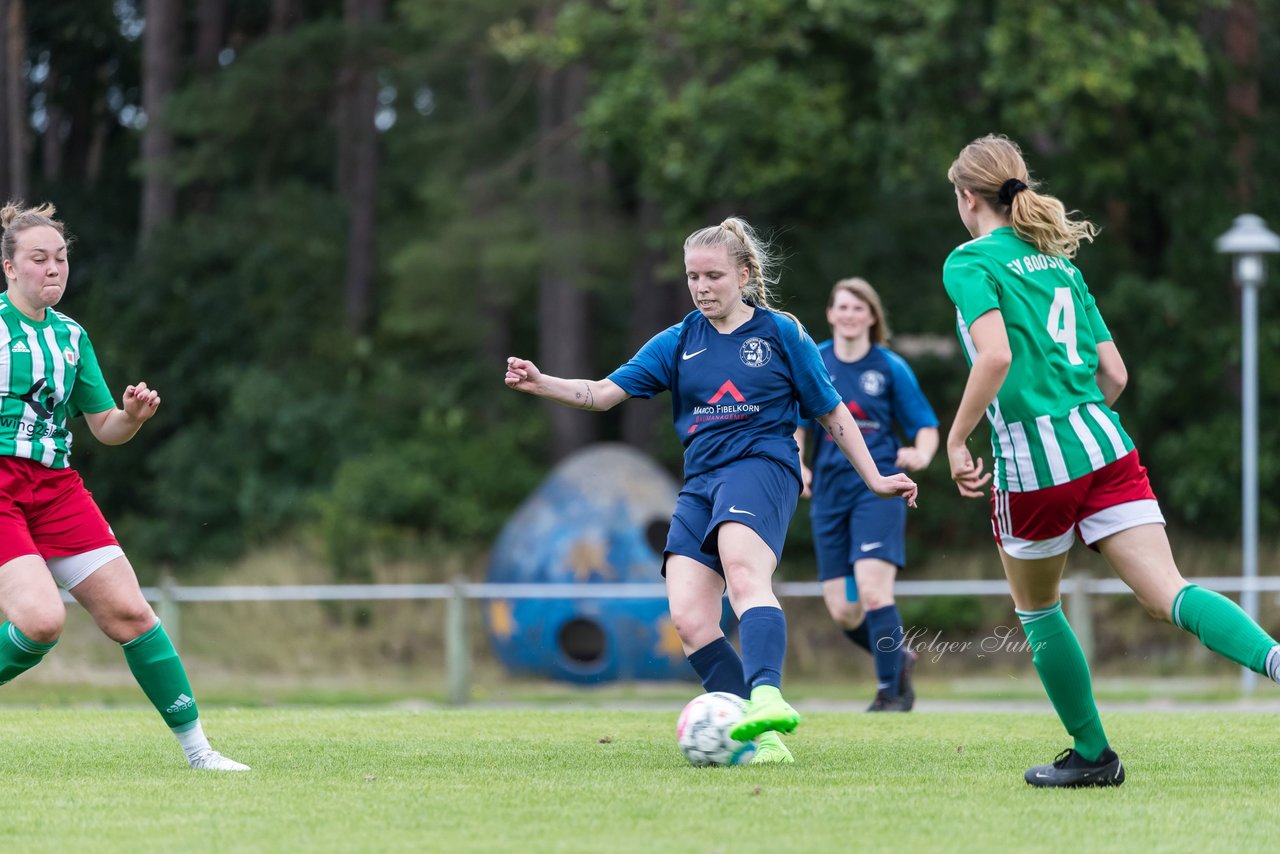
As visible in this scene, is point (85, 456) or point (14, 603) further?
point (85, 456)

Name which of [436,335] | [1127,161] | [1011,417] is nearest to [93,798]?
[1011,417]

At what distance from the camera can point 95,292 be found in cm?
2922

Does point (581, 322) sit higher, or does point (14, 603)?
point (581, 322)

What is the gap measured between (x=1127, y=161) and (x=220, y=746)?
1507 centimetres

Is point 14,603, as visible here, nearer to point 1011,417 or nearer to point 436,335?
point 1011,417

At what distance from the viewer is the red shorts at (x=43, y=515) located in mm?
5930

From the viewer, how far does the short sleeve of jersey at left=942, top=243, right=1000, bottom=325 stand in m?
5.50

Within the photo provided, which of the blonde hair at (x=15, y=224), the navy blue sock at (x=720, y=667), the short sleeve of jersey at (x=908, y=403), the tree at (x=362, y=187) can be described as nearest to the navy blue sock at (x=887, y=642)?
the short sleeve of jersey at (x=908, y=403)

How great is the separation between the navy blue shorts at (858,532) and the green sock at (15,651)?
4.40 meters

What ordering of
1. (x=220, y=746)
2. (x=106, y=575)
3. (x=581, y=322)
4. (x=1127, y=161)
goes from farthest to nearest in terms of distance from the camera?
(x=581, y=322), (x=1127, y=161), (x=220, y=746), (x=106, y=575)

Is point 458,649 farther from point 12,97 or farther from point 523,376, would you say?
point 12,97

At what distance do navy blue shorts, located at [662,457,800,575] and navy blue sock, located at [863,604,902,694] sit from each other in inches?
108

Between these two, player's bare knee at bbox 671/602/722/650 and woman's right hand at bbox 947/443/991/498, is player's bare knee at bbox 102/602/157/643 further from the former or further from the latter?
woman's right hand at bbox 947/443/991/498

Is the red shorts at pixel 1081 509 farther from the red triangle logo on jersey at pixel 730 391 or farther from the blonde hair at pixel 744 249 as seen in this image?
the blonde hair at pixel 744 249
